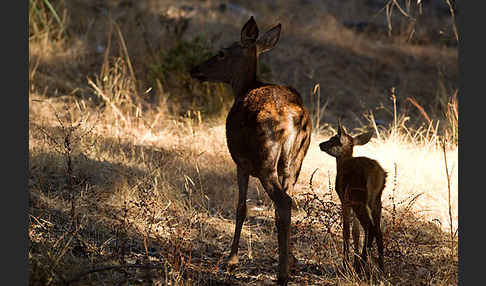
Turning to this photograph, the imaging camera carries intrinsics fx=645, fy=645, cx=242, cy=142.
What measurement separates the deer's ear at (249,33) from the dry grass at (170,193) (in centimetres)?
132

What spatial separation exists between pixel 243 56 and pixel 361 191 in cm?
157

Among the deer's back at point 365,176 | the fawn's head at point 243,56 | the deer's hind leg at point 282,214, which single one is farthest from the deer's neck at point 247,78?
the deer's back at point 365,176

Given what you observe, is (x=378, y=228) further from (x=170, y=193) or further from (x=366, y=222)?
(x=170, y=193)

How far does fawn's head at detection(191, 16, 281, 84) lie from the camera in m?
5.12

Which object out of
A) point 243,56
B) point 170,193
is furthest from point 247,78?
point 170,193

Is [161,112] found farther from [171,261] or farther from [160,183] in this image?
[171,261]

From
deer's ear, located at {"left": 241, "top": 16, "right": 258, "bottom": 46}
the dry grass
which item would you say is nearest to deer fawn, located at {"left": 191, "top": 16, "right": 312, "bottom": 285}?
the dry grass

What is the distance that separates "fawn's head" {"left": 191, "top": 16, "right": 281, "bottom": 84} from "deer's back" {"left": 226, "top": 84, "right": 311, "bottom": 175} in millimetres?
563

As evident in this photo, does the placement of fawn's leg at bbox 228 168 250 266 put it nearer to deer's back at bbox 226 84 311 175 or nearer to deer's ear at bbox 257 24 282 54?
deer's back at bbox 226 84 311 175

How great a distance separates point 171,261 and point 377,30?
10.6 meters

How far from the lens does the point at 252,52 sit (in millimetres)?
5168

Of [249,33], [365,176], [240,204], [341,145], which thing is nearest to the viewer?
[365,176]

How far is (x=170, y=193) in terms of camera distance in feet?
19.9

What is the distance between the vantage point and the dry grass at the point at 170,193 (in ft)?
15.2
